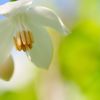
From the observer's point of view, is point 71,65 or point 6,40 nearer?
point 6,40

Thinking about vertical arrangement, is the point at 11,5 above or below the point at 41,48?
above

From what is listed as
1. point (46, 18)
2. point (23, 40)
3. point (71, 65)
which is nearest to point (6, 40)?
point (23, 40)

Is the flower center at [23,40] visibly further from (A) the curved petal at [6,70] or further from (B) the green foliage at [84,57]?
(B) the green foliage at [84,57]

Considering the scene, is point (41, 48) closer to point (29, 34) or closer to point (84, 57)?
point (29, 34)

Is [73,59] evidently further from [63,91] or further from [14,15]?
→ [14,15]

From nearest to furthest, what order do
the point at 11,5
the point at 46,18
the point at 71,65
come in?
the point at 11,5 → the point at 46,18 → the point at 71,65

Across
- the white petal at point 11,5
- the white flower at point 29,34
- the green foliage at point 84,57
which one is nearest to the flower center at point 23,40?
the white flower at point 29,34

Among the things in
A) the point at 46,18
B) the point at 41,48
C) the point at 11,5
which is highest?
the point at 11,5
